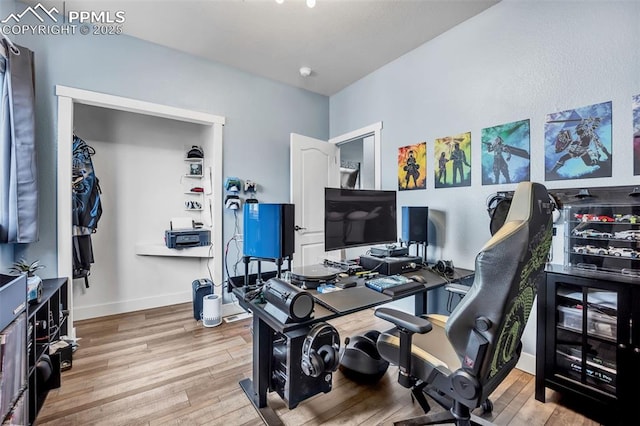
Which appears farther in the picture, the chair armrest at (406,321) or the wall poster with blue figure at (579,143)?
the wall poster with blue figure at (579,143)

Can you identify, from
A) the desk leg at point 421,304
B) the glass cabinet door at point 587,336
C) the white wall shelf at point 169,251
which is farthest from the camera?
the white wall shelf at point 169,251

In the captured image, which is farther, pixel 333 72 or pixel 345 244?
pixel 333 72

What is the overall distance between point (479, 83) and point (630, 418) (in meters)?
2.30

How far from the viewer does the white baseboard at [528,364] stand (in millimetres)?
1930

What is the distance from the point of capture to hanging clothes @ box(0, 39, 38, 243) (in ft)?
6.28

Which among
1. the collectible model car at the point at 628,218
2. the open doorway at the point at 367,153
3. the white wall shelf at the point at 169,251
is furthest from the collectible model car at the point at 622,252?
the white wall shelf at the point at 169,251

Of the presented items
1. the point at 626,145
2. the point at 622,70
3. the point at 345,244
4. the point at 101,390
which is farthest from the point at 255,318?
the point at 622,70

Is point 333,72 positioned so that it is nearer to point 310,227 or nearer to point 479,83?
point 479,83

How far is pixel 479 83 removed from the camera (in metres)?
2.23

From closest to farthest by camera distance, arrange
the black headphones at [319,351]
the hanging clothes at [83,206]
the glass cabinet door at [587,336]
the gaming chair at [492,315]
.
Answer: the gaming chair at [492,315]
the black headphones at [319,351]
the glass cabinet door at [587,336]
the hanging clothes at [83,206]

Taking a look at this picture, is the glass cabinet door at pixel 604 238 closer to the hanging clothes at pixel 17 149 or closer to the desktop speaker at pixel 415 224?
the desktop speaker at pixel 415 224

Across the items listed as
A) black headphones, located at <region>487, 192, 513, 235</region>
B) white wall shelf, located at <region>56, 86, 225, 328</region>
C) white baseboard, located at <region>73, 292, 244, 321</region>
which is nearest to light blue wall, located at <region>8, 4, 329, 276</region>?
white wall shelf, located at <region>56, 86, 225, 328</region>

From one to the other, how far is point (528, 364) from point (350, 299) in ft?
5.11

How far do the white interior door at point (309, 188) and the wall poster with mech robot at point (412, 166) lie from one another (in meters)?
1.05
